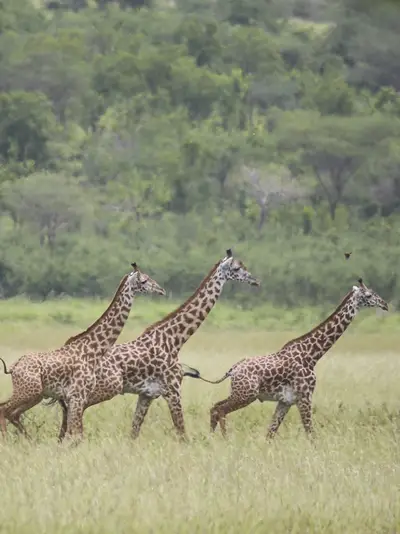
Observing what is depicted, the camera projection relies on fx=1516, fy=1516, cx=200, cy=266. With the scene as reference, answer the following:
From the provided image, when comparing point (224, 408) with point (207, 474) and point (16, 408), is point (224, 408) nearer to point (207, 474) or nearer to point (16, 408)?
point (16, 408)

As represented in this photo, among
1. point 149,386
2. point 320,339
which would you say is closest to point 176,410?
point 149,386

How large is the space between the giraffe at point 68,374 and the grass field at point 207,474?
243 millimetres

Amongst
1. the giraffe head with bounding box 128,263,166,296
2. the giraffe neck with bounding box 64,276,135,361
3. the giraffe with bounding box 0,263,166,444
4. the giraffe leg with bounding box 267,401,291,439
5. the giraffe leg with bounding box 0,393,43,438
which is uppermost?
the giraffe head with bounding box 128,263,166,296

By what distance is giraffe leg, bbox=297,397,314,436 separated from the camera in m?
10.8

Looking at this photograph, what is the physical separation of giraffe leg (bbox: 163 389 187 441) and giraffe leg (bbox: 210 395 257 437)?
346mm

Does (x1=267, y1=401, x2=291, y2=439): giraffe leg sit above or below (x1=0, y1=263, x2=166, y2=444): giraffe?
below

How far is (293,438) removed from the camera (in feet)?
34.2

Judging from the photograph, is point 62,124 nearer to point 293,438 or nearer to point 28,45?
point 28,45

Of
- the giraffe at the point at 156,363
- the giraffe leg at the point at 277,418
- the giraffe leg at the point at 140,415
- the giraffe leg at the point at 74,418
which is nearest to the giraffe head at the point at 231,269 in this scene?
the giraffe at the point at 156,363

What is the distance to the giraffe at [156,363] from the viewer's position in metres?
10.2

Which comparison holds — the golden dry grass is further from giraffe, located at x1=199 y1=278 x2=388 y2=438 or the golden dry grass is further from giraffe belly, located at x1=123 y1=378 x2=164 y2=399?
giraffe belly, located at x1=123 y1=378 x2=164 y2=399

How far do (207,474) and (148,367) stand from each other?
6.34 feet


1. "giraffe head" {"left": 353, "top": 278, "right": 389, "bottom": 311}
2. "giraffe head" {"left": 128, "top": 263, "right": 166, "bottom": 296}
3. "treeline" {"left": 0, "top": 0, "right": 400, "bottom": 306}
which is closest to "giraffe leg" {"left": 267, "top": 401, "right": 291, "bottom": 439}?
"giraffe head" {"left": 353, "top": 278, "right": 389, "bottom": 311}

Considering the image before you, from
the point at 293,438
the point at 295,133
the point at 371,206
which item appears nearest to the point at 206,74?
the point at 295,133
